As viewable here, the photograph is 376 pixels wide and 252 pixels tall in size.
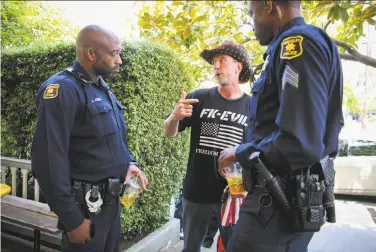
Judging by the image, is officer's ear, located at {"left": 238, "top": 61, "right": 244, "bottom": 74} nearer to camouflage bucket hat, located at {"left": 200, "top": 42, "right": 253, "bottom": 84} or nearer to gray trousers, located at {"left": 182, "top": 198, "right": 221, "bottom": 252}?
camouflage bucket hat, located at {"left": 200, "top": 42, "right": 253, "bottom": 84}

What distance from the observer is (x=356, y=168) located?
626 cm

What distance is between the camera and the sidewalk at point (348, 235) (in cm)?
393

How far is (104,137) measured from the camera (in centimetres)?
190

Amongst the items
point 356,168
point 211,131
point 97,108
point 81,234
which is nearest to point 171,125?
point 211,131

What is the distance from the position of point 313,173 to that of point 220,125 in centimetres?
120

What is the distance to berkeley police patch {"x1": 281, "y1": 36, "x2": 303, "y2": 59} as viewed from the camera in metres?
1.20

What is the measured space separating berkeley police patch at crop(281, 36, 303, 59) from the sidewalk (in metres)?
3.02

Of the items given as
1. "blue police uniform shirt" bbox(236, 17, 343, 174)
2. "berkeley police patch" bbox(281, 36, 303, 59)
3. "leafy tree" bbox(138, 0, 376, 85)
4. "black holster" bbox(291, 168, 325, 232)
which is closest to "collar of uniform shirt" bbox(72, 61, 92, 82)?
"blue police uniform shirt" bbox(236, 17, 343, 174)

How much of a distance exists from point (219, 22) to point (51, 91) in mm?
3460

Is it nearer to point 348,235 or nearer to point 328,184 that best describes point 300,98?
point 328,184

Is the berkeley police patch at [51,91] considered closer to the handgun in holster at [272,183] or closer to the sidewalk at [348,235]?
the handgun in holster at [272,183]

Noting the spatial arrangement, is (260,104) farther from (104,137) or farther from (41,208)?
(41,208)

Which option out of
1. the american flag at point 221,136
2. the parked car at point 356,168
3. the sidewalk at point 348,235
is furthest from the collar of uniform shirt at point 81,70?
the parked car at point 356,168

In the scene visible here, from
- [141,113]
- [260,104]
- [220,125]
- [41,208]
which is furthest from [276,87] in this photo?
[41,208]
